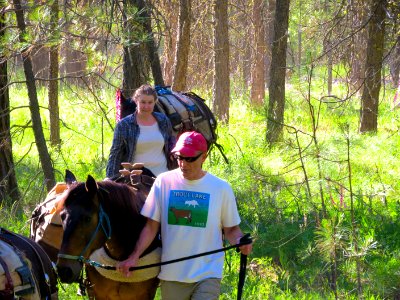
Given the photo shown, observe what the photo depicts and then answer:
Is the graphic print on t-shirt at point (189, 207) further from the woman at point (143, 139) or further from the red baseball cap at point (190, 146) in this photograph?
the woman at point (143, 139)

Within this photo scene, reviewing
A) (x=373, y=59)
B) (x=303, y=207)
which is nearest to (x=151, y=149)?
(x=303, y=207)

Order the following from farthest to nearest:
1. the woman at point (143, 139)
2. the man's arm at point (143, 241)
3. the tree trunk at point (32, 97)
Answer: the tree trunk at point (32, 97) < the woman at point (143, 139) < the man's arm at point (143, 241)

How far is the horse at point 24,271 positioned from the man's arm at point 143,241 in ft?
1.54

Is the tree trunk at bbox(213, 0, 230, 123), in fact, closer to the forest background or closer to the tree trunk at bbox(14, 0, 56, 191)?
the forest background

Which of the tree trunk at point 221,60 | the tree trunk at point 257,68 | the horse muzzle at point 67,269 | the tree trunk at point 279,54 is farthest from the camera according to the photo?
the tree trunk at point 257,68

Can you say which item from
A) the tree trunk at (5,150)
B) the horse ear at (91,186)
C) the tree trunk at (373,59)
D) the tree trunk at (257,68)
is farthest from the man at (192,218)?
the tree trunk at (257,68)

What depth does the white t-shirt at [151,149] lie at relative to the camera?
6809mm

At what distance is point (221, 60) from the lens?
62.7 feet

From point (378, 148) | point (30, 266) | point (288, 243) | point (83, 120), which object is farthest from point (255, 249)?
point (83, 120)

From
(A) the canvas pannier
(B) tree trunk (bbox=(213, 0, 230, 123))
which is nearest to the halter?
(A) the canvas pannier

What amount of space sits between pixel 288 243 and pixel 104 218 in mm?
4060

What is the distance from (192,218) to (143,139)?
7.23 ft

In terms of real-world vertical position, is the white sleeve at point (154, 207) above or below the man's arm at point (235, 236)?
above

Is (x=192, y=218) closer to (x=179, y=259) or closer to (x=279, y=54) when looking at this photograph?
(x=179, y=259)
